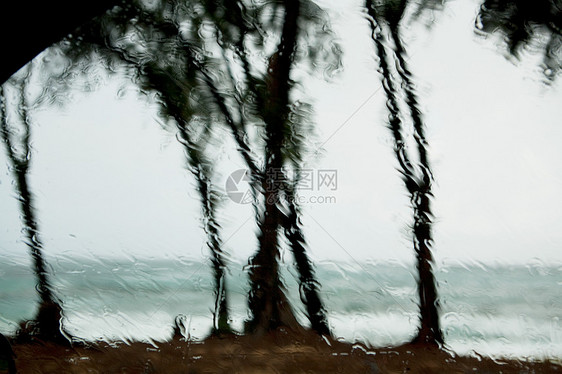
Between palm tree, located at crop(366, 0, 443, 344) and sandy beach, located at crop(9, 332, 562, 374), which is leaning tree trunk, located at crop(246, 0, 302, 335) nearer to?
sandy beach, located at crop(9, 332, 562, 374)

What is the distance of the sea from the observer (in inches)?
64.6

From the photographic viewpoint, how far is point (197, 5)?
200 cm

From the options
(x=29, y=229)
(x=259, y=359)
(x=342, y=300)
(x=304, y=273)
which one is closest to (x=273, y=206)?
(x=304, y=273)

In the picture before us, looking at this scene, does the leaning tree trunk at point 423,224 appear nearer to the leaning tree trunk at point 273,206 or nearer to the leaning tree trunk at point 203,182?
the leaning tree trunk at point 273,206

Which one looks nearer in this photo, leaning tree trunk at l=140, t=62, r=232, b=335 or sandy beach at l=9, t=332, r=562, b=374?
sandy beach at l=9, t=332, r=562, b=374

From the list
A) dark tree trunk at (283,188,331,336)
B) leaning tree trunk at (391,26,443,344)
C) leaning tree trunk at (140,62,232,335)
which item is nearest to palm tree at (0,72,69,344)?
leaning tree trunk at (140,62,232,335)

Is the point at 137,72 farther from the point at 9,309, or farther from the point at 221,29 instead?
the point at 9,309

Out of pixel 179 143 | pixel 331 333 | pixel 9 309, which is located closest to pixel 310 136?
pixel 179 143

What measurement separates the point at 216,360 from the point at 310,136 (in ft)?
3.21

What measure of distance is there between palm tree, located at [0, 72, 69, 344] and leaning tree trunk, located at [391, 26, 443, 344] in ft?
4.67

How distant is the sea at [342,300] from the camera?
1.64 m

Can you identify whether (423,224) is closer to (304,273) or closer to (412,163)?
(412,163)

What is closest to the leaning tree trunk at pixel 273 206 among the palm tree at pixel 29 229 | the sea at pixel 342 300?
the sea at pixel 342 300

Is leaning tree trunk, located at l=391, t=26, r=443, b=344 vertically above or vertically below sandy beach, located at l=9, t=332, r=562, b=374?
above
